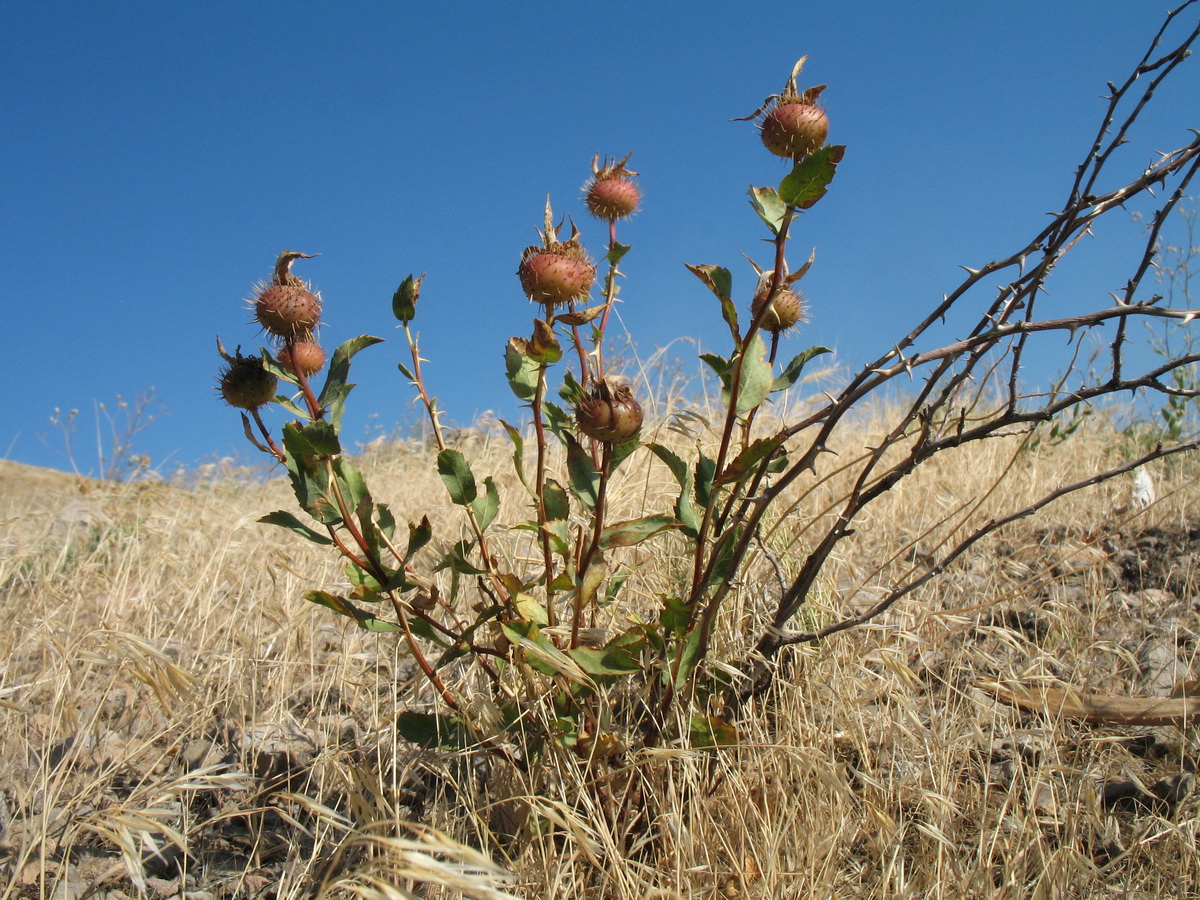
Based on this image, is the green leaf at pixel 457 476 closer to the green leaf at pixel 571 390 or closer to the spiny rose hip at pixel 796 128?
the green leaf at pixel 571 390

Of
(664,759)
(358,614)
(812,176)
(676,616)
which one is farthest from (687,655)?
(812,176)

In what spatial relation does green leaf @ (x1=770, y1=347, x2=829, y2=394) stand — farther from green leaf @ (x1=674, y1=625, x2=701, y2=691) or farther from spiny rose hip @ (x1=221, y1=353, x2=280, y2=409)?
spiny rose hip @ (x1=221, y1=353, x2=280, y2=409)

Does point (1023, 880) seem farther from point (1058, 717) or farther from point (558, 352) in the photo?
point (558, 352)

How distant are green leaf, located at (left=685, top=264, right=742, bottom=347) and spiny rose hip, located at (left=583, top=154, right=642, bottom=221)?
1.23 feet

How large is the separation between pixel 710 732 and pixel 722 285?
2.70 feet

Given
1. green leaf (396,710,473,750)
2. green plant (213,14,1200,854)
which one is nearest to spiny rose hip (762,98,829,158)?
green plant (213,14,1200,854)

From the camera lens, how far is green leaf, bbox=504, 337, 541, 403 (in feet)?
4.27

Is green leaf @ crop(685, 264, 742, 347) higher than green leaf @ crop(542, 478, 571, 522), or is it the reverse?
green leaf @ crop(685, 264, 742, 347)

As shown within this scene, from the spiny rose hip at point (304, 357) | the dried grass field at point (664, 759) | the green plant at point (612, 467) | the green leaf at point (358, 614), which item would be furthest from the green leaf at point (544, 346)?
the dried grass field at point (664, 759)

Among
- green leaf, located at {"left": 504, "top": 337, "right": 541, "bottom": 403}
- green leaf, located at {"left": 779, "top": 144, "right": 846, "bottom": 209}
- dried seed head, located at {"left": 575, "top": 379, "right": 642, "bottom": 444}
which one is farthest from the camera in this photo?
green leaf, located at {"left": 504, "top": 337, "right": 541, "bottom": 403}

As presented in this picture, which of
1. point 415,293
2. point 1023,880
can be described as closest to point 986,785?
point 1023,880

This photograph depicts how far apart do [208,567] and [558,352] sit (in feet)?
6.30

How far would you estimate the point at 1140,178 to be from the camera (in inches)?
50.1

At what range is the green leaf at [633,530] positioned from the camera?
131 centimetres
